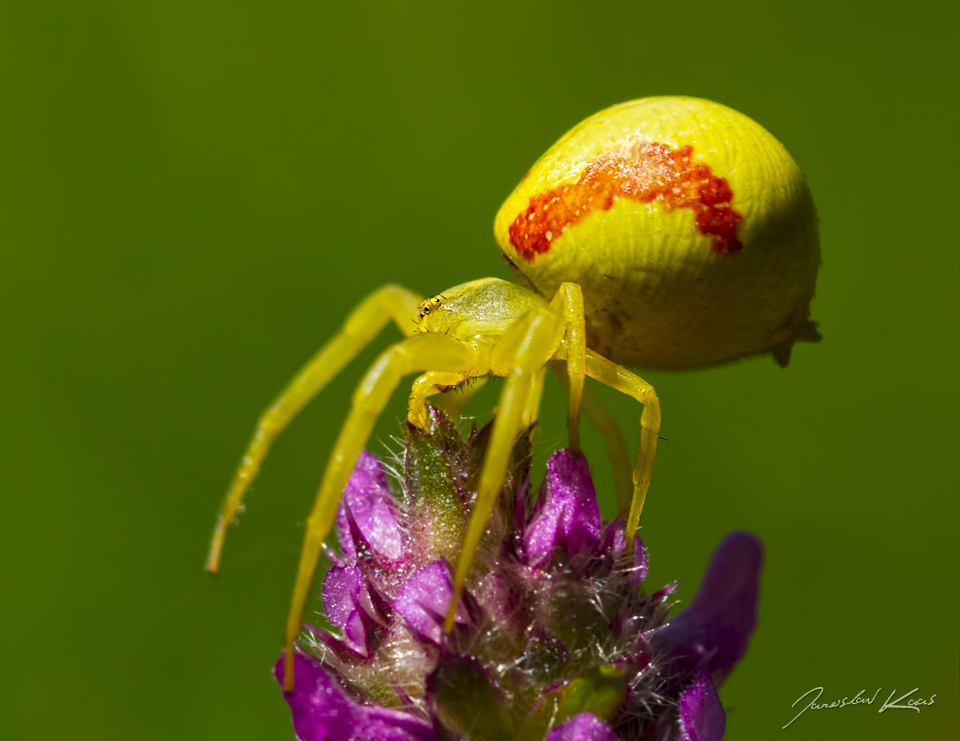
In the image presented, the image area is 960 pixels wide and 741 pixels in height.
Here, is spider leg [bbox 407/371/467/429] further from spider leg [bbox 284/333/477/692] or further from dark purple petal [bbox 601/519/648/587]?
dark purple petal [bbox 601/519/648/587]

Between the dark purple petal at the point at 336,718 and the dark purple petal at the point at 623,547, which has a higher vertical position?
the dark purple petal at the point at 623,547

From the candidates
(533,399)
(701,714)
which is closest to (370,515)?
(533,399)

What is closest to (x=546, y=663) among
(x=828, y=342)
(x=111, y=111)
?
(x=828, y=342)

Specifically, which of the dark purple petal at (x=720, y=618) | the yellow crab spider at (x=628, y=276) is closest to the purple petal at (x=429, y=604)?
the yellow crab spider at (x=628, y=276)

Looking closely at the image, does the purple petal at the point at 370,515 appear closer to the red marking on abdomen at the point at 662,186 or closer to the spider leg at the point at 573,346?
the spider leg at the point at 573,346

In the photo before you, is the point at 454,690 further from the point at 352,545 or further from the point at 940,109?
the point at 940,109

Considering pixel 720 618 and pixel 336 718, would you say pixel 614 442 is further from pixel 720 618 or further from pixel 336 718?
pixel 336 718

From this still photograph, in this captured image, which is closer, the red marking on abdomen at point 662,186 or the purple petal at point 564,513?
the purple petal at point 564,513
